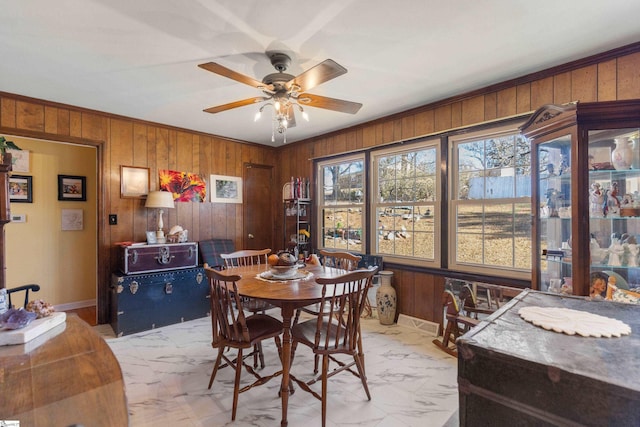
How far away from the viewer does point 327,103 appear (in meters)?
2.29

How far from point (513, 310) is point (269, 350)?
235cm

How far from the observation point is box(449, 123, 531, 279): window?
2818 mm

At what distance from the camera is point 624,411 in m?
0.76

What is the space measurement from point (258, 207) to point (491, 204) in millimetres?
3477

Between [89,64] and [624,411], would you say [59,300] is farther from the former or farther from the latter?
[624,411]

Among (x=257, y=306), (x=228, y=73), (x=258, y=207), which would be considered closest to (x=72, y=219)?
(x=258, y=207)

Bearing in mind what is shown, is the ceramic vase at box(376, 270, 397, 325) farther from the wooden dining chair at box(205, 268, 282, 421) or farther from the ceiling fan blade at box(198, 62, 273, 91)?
the ceiling fan blade at box(198, 62, 273, 91)

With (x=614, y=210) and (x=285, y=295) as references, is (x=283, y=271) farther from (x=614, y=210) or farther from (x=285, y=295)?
(x=614, y=210)

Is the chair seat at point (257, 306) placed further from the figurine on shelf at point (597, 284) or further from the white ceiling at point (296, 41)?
the figurine on shelf at point (597, 284)

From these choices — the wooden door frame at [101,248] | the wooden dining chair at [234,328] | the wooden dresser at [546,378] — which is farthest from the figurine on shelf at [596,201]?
the wooden door frame at [101,248]

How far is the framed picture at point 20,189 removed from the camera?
3877mm

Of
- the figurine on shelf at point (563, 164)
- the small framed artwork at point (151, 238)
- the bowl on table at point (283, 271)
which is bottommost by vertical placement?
the bowl on table at point (283, 271)

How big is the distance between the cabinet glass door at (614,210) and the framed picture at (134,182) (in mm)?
4507

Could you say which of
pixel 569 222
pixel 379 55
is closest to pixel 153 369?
A: pixel 379 55
